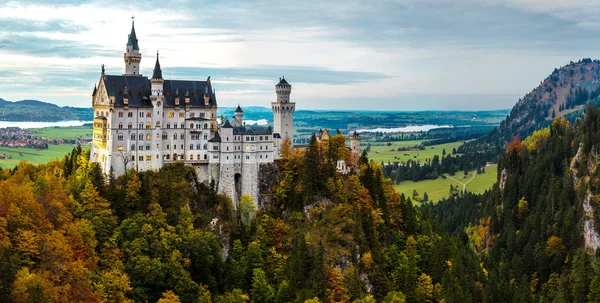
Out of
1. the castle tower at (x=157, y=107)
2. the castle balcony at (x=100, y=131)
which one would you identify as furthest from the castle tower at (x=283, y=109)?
the castle balcony at (x=100, y=131)

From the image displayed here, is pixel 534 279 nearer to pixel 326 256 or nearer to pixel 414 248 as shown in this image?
pixel 414 248

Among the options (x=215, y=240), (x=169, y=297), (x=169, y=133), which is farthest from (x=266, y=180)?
(x=169, y=297)

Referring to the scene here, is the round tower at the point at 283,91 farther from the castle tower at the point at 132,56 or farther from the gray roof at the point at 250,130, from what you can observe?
the castle tower at the point at 132,56

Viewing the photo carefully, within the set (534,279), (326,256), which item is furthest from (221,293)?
(534,279)

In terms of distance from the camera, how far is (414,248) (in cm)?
12675

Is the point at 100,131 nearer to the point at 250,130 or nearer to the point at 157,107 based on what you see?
the point at 157,107

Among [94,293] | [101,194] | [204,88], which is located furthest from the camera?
[204,88]

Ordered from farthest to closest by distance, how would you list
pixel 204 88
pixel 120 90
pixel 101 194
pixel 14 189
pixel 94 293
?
pixel 204 88
pixel 120 90
pixel 101 194
pixel 14 189
pixel 94 293

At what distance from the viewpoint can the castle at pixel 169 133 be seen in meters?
117

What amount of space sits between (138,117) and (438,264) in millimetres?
58780

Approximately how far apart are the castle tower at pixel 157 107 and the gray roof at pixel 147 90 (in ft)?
4.45

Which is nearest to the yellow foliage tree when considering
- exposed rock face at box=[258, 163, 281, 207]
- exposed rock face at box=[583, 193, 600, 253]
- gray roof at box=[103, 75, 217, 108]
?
exposed rock face at box=[258, 163, 281, 207]

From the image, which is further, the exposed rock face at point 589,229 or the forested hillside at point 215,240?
the exposed rock face at point 589,229

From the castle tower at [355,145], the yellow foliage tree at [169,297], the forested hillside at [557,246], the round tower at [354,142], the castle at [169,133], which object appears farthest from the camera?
the forested hillside at [557,246]
